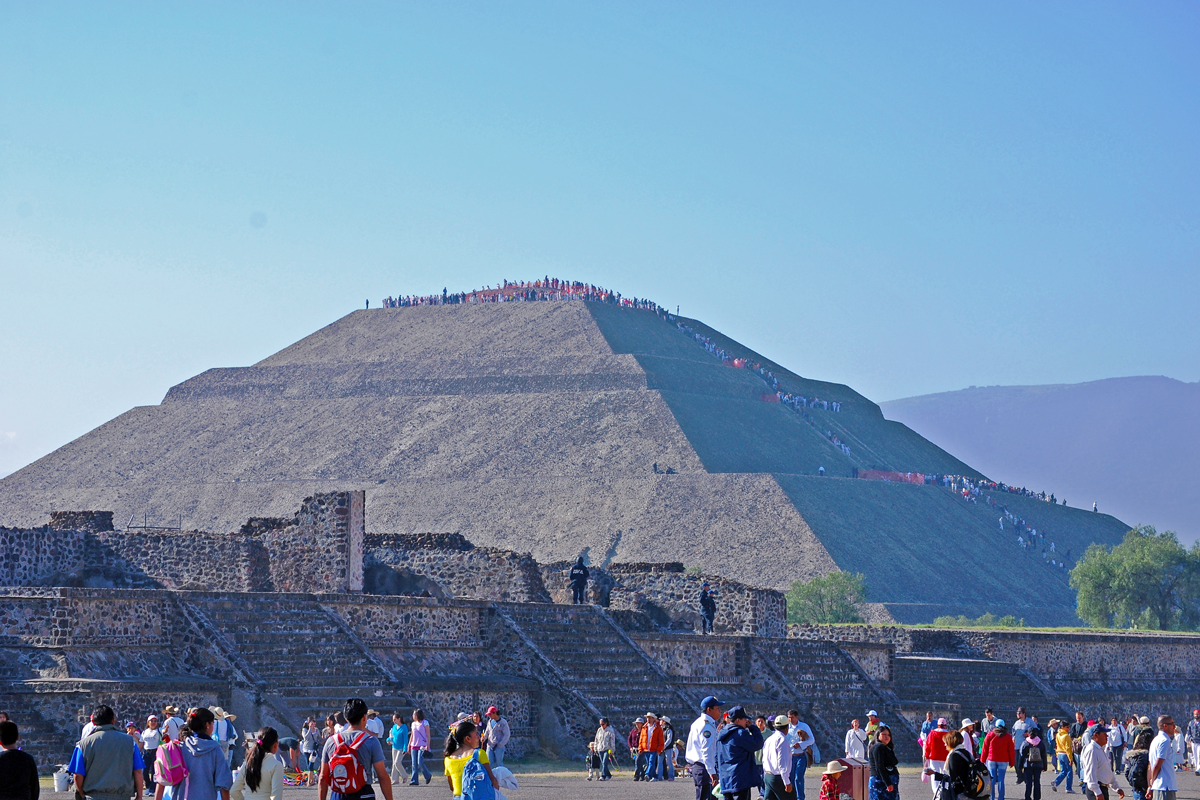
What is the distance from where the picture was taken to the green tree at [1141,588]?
211 ft

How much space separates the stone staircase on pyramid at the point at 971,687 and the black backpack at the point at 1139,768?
1850cm

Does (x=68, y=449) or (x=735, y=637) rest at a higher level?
(x=68, y=449)

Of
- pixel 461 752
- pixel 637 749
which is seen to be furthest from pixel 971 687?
pixel 461 752

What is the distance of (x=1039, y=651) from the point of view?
45250mm

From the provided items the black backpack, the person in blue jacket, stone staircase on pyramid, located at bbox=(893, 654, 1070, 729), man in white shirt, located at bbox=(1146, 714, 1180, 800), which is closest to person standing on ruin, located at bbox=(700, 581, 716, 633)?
stone staircase on pyramid, located at bbox=(893, 654, 1070, 729)

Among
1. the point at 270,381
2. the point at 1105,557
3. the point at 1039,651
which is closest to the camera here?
the point at 1039,651

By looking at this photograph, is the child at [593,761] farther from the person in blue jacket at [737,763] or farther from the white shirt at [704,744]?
the person in blue jacket at [737,763]

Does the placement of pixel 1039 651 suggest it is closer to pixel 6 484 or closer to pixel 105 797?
pixel 105 797

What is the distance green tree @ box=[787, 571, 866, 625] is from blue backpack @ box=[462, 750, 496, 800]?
1843 inches

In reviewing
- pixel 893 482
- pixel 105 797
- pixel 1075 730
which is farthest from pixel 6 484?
pixel 105 797

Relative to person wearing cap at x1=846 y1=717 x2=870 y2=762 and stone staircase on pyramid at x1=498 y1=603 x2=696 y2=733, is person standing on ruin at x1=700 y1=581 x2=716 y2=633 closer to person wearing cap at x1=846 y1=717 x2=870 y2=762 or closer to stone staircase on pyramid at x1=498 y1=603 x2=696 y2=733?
stone staircase on pyramid at x1=498 y1=603 x2=696 y2=733

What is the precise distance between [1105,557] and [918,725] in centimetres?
3063

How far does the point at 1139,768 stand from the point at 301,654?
14.0 m

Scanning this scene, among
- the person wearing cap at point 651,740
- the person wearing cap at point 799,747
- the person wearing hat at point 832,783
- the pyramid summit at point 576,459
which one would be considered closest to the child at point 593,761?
the person wearing cap at point 651,740
